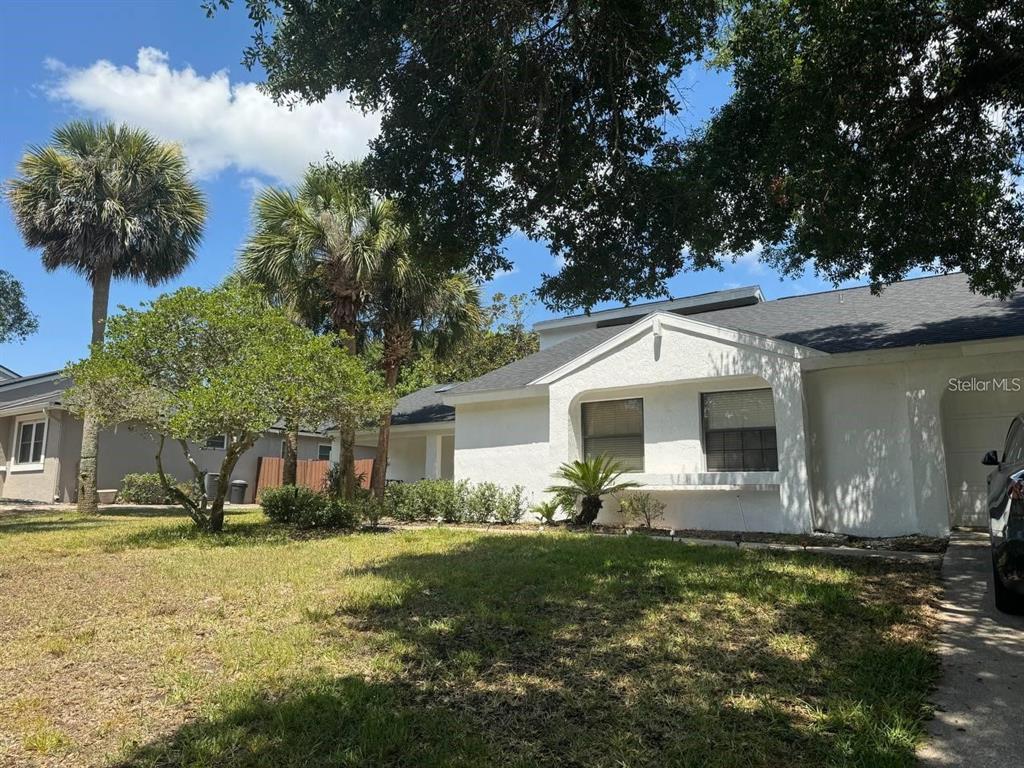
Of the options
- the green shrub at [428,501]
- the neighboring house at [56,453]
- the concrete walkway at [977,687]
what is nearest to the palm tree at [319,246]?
the green shrub at [428,501]

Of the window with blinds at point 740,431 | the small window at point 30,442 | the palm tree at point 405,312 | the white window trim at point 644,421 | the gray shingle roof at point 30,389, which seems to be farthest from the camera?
the gray shingle roof at point 30,389

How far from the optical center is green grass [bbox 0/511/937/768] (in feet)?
10.4

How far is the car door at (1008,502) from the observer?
466cm

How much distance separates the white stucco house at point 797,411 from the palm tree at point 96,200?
10.5 m

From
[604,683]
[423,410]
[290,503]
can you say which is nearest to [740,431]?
[604,683]

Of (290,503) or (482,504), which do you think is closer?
(290,503)

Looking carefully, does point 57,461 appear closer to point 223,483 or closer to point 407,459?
point 407,459

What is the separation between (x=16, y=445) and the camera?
2212 centimetres

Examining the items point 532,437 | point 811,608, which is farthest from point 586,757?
point 532,437

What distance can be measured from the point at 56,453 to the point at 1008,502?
77.1 feet

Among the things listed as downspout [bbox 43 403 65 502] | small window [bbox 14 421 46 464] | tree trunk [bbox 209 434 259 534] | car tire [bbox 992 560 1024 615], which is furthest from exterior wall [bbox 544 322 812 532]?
small window [bbox 14 421 46 464]

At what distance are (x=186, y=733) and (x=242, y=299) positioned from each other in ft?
29.4

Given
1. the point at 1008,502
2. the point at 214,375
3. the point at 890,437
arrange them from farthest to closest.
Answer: the point at 214,375 → the point at 890,437 → the point at 1008,502

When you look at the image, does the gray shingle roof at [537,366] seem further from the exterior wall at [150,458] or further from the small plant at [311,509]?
the exterior wall at [150,458]
